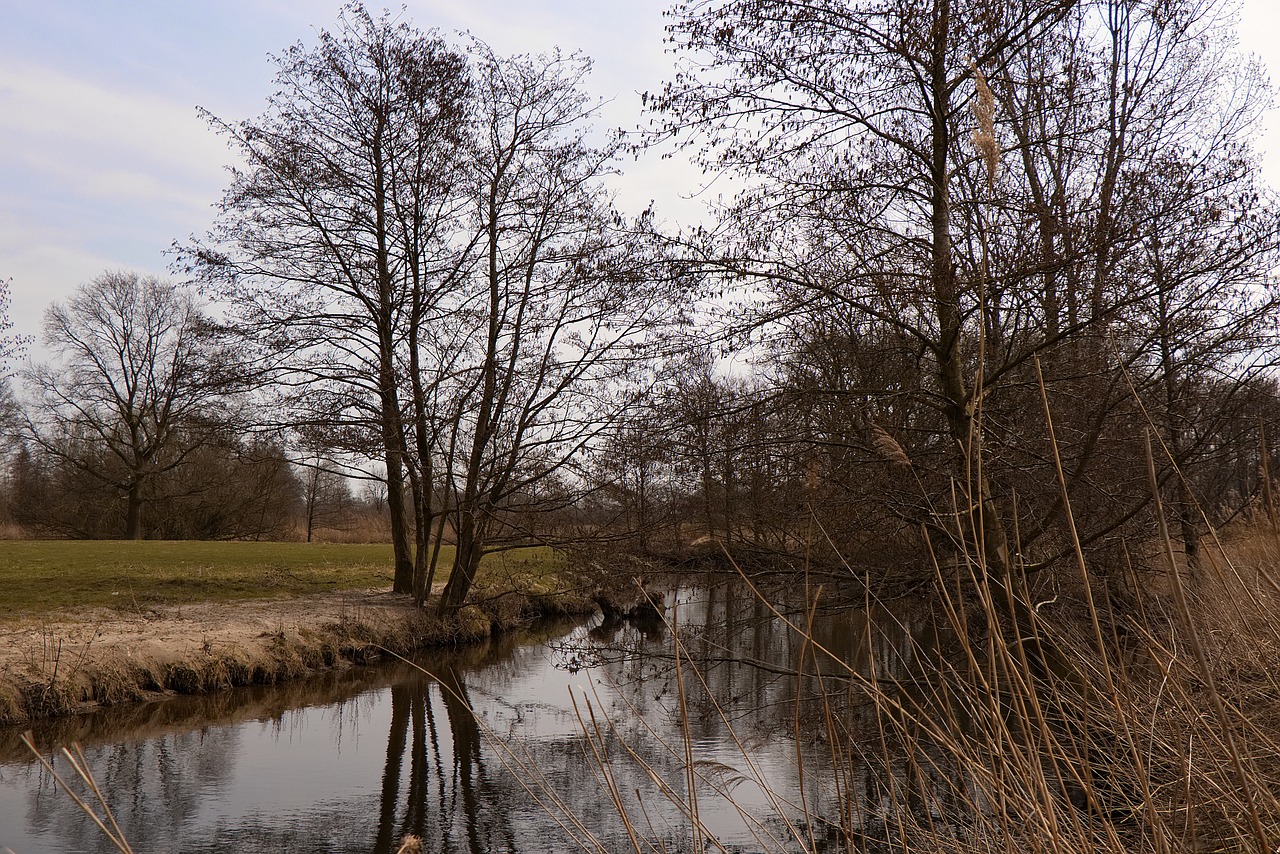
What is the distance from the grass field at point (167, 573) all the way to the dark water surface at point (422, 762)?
4.23 metres

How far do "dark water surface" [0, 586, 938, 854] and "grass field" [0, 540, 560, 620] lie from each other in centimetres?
423

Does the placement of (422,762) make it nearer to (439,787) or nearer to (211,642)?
(439,787)

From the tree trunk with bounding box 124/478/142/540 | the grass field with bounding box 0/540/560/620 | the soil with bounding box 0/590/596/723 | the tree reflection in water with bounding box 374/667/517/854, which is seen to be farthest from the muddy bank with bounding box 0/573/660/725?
the tree trunk with bounding box 124/478/142/540

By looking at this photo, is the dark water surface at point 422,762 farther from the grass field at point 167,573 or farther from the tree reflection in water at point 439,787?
the grass field at point 167,573

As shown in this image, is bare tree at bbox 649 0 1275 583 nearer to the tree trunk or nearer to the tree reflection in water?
the tree reflection in water

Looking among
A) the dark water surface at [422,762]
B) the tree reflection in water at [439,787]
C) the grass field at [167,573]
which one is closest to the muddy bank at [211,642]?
the dark water surface at [422,762]

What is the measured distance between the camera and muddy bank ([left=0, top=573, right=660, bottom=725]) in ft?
30.4

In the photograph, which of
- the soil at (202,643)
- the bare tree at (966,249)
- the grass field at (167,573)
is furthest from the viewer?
the grass field at (167,573)

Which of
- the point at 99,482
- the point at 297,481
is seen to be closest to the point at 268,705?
the point at 99,482

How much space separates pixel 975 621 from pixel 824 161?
3910 millimetres

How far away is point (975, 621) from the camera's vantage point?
7668 mm

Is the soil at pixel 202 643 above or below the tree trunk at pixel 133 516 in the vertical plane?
below

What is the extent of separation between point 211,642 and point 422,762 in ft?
13.3

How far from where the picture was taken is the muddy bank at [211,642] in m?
9.27
